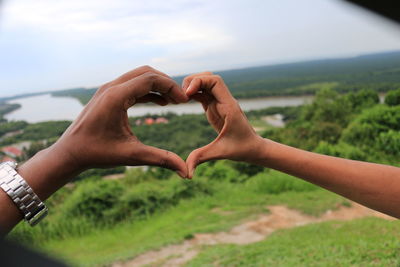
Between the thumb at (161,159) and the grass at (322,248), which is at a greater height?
the thumb at (161,159)

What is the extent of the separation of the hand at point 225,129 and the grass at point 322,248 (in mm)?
2527

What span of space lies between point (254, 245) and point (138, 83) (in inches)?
134

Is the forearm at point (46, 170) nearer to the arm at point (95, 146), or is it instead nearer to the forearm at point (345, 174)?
the arm at point (95, 146)

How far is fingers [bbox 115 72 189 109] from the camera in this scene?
3.34 feet

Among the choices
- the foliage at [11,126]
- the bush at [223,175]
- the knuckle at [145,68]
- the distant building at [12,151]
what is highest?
the knuckle at [145,68]

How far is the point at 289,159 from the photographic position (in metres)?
1.28

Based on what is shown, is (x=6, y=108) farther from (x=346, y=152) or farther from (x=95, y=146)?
(x=95, y=146)

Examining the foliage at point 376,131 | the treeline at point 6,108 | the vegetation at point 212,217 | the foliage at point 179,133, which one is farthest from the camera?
the foliage at point 179,133

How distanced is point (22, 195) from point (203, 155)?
0.59 metres

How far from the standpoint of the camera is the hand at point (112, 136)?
3.27ft

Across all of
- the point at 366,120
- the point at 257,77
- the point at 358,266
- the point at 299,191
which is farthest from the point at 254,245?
the point at 257,77

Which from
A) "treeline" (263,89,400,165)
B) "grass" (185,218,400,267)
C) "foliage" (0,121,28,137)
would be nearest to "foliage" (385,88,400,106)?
"treeline" (263,89,400,165)

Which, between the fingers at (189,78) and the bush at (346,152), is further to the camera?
the bush at (346,152)

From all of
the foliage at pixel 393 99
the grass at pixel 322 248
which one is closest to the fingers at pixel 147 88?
the grass at pixel 322 248
